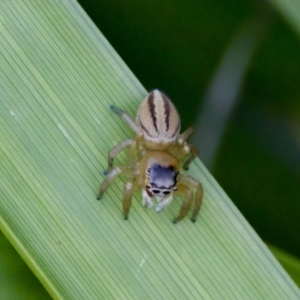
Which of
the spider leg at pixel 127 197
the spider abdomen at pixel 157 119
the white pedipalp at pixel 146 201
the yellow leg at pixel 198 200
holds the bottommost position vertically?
the yellow leg at pixel 198 200

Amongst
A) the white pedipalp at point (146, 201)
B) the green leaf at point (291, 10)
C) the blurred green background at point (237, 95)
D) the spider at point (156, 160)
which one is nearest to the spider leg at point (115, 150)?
the spider at point (156, 160)

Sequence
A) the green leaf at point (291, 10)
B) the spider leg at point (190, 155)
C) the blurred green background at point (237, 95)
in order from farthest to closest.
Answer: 1. the blurred green background at point (237, 95)
2. the spider leg at point (190, 155)
3. the green leaf at point (291, 10)

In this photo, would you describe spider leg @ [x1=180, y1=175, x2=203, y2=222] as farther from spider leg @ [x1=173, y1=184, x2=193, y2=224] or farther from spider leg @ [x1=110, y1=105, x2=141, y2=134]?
spider leg @ [x1=110, y1=105, x2=141, y2=134]

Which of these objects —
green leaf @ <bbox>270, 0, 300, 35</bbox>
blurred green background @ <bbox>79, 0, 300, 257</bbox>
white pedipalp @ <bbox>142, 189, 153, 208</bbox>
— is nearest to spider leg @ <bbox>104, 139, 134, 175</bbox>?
white pedipalp @ <bbox>142, 189, 153, 208</bbox>

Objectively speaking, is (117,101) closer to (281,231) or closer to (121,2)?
(121,2)

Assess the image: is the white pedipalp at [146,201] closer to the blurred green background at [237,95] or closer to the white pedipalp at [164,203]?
the white pedipalp at [164,203]

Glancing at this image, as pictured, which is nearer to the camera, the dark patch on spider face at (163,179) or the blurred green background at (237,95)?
the dark patch on spider face at (163,179)

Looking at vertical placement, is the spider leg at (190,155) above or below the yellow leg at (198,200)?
above

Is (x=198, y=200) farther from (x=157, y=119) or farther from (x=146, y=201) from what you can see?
(x=157, y=119)

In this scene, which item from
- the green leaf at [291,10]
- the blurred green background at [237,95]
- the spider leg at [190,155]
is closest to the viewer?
the green leaf at [291,10]
